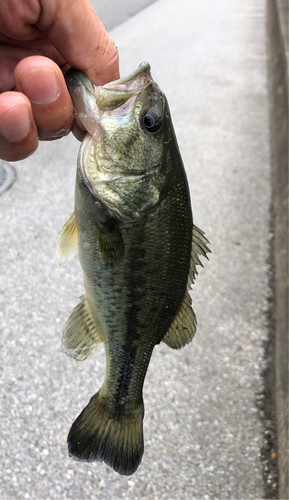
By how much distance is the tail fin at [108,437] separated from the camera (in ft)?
4.43

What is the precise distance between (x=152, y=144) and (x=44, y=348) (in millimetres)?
1680

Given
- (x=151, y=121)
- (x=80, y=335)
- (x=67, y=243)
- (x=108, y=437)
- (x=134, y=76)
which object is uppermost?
(x=134, y=76)

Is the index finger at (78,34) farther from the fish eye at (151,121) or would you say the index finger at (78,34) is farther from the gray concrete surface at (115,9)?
the gray concrete surface at (115,9)

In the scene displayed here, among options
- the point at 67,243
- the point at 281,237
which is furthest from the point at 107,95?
the point at 281,237

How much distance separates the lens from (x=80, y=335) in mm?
1488

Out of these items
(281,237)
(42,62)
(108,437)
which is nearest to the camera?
(42,62)

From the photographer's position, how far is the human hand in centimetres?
126

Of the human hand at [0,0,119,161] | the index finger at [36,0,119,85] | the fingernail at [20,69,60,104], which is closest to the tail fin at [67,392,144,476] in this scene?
the human hand at [0,0,119,161]

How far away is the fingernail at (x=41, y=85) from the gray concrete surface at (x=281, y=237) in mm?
1938

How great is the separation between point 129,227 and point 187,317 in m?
0.38

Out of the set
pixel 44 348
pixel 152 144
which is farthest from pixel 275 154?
pixel 152 144

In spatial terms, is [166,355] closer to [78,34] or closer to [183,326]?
[183,326]

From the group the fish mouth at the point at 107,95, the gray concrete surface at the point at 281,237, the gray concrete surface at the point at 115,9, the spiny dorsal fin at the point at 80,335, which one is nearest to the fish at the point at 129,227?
the fish mouth at the point at 107,95

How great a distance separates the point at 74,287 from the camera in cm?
293
